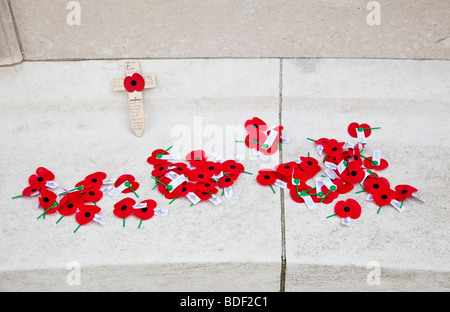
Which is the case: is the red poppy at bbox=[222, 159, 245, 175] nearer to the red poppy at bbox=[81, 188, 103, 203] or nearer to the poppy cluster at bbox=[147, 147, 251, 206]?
the poppy cluster at bbox=[147, 147, 251, 206]

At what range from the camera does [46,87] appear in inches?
107

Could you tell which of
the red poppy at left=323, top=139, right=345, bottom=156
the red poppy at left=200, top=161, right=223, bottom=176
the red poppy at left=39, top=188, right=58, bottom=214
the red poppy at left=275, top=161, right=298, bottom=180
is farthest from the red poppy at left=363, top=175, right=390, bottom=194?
the red poppy at left=39, top=188, right=58, bottom=214

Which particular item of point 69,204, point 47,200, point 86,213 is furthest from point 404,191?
point 47,200

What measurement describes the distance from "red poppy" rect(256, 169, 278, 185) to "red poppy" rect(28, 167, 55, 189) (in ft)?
3.54

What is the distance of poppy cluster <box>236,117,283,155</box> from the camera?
96.3 inches

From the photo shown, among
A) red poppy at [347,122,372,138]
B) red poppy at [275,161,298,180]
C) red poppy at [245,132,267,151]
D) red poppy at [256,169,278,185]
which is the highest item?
red poppy at [347,122,372,138]

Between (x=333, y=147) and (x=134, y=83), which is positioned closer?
(x=333, y=147)

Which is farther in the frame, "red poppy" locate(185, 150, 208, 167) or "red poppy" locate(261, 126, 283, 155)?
"red poppy" locate(261, 126, 283, 155)

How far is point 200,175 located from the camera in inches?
87.4

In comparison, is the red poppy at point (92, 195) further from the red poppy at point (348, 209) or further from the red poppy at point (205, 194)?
the red poppy at point (348, 209)

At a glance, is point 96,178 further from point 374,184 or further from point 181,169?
point 374,184

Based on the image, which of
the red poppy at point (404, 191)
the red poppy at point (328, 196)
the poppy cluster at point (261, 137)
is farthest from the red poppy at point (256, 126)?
the red poppy at point (404, 191)

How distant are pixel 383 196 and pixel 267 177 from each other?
22.3 inches
